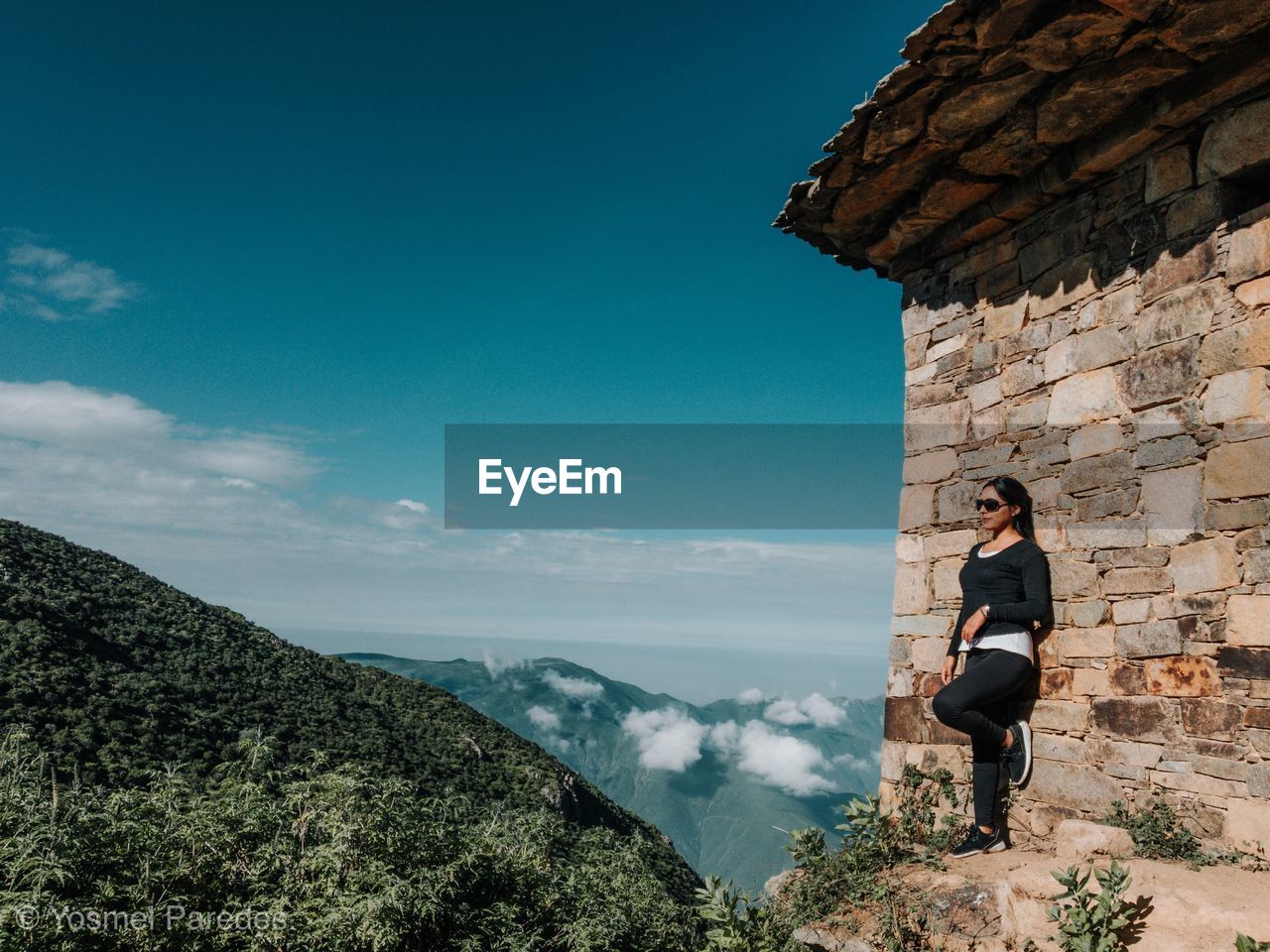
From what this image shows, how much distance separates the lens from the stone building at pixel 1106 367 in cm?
367

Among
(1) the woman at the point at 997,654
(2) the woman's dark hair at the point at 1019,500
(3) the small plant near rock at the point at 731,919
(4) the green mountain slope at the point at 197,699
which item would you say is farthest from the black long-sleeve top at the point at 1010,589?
(4) the green mountain slope at the point at 197,699

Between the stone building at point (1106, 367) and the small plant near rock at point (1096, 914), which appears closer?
the small plant near rock at point (1096, 914)

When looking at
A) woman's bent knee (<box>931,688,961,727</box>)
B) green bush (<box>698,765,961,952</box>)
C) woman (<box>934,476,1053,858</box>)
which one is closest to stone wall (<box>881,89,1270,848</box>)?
woman (<box>934,476,1053,858</box>)

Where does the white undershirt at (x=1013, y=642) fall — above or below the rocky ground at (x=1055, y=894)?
above

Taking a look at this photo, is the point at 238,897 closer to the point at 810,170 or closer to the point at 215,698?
the point at 810,170

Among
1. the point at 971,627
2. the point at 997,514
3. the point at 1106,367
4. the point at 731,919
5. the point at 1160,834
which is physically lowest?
the point at 731,919

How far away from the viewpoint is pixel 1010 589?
175 inches

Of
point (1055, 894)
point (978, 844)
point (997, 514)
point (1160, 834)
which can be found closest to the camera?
point (1055, 894)

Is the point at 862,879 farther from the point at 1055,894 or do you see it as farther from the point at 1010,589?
the point at 1010,589

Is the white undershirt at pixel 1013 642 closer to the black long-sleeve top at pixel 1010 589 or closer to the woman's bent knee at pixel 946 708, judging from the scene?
the black long-sleeve top at pixel 1010 589

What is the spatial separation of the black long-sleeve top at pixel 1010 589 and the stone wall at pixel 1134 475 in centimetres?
13

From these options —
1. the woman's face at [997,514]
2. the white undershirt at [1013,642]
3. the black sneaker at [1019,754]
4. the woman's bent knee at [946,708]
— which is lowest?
the black sneaker at [1019,754]

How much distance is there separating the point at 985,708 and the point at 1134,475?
1.45 m
